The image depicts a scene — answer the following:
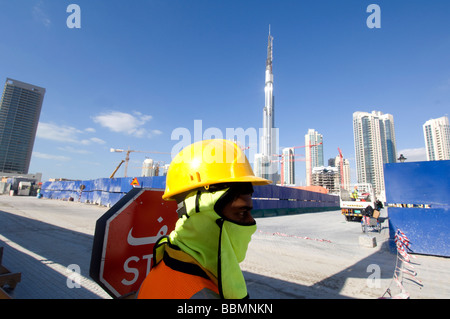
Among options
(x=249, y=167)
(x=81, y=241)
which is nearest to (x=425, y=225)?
(x=249, y=167)

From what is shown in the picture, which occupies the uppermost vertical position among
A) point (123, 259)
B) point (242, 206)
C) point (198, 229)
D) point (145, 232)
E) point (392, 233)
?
point (242, 206)

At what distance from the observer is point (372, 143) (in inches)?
4542

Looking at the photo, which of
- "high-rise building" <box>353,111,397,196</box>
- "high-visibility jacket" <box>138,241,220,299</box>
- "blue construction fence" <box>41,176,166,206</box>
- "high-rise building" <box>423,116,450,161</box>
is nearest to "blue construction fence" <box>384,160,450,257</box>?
"high-visibility jacket" <box>138,241,220,299</box>

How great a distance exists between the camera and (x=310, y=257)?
6453 mm

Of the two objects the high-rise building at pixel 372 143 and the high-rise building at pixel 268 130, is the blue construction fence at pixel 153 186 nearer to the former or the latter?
the high-rise building at pixel 268 130

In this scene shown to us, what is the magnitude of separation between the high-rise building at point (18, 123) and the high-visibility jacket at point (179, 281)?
157m

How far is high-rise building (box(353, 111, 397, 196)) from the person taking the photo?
114 meters

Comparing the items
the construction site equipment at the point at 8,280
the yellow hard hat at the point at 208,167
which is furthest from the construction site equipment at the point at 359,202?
the construction site equipment at the point at 8,280

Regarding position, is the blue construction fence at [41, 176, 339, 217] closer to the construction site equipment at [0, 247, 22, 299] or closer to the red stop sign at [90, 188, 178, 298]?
the construction site equipment at [0, 247, 22, 299]

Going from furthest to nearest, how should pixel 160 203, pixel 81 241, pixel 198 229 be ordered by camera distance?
pixel 81 241
pixel 160 203
pixel 198 229

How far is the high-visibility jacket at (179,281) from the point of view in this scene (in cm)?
106

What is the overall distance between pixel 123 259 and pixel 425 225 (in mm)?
9125

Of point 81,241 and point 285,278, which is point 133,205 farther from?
point 81,241

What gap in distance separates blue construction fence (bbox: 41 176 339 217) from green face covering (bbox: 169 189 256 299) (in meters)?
17.7
